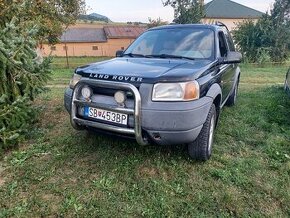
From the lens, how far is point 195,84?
297cm

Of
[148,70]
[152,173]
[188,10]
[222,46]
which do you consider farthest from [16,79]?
[188,10]

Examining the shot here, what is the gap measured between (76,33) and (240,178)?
1863 inches

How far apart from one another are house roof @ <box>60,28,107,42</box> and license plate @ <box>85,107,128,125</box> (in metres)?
43.2

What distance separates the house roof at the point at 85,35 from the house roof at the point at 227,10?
17372mm

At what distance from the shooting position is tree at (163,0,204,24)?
28.8m

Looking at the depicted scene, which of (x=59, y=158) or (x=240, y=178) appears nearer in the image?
(x=240, y=178)

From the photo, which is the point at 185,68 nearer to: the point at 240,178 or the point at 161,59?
the point at 161,59

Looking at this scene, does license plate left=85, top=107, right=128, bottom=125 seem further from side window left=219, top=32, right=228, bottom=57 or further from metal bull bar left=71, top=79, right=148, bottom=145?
side window left=219, top=32, right=228, bottom=57

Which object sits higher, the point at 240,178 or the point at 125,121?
the point at 125,121

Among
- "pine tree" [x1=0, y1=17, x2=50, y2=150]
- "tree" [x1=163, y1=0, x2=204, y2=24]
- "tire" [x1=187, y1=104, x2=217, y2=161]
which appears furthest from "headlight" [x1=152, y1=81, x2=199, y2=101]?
"tree" [x1=163, y1=0, x2=204, y2=24]

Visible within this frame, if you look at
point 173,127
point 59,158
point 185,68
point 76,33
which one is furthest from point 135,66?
point 76,33

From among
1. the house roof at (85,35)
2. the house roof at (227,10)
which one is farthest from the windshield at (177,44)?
the house roof at (227,10)

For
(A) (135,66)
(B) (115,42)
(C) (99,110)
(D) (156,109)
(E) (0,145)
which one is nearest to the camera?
(D) (156,109)

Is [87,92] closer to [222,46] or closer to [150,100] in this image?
[150,100]
